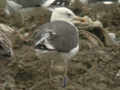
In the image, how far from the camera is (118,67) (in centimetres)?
679

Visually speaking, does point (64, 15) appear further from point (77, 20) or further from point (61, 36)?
point (61, 36)

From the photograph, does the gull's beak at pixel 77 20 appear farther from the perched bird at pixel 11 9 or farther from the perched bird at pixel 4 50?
the perched bird at pixel 4 50

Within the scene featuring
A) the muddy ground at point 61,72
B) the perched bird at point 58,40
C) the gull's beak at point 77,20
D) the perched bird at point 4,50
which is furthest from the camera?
the gull's beak at point 77,20

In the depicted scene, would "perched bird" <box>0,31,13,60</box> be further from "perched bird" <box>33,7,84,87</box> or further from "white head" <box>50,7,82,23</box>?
"white head" <box>50,7,82,23</box>

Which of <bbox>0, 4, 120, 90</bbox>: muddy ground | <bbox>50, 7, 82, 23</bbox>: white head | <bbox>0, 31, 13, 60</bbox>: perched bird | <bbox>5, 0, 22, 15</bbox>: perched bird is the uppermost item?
<bbox>0, 31, 13, 60</bbox>: perched bird

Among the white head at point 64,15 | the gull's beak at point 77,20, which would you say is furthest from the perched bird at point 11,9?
the gull's beak at point 77,20

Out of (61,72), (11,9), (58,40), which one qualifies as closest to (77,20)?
(11,9)

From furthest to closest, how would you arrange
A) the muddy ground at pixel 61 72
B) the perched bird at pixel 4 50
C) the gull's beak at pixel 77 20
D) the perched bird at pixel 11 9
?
1. the perched bird at pixel 11 9
2. the gull's beak at pixel 77 20
3. the muddy ground at pixel 61 72
4. the perched bird at pixel 4 50

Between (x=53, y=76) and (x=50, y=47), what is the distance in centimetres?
56

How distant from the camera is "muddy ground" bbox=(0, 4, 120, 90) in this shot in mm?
5656

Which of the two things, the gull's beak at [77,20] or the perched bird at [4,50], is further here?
the gull's beak at [77,20]

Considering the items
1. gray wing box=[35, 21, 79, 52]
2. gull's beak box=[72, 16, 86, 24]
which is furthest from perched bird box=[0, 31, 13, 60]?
gull's beak box=[72, 16, 86, 24]

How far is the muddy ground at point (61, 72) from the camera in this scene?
5656 mm

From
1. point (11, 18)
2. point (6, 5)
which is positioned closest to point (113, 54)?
point (11, 18)
